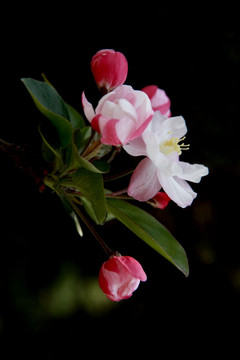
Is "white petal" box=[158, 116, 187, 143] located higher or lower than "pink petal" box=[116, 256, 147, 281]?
higher

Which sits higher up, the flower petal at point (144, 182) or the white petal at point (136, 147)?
the white petal at point (136, 147)

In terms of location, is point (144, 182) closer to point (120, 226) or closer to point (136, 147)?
point (136, 147)

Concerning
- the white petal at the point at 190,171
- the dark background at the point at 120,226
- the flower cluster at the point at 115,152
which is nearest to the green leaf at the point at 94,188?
the flower cluster at the point at 115,152

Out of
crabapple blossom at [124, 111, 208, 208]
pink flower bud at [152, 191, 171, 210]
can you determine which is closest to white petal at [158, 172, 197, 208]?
crabapple blossom at [124, 111, 208, 208]

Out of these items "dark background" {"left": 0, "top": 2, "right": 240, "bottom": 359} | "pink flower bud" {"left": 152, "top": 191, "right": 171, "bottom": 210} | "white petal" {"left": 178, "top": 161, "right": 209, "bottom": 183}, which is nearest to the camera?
"white petal" {"left": 178, "top": 161, "right": 209, "bottom": 183}

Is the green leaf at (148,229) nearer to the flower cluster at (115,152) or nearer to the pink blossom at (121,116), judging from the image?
the flower cluster at (115,152)

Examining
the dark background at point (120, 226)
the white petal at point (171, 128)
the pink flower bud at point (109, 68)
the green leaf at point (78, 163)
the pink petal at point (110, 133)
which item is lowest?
the dark background at point (120, 226)

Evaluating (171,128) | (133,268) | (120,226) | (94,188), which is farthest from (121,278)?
(120,226)

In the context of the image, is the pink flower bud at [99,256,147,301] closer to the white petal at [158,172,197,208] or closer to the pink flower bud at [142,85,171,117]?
the white petal at [158,172,197,208]
